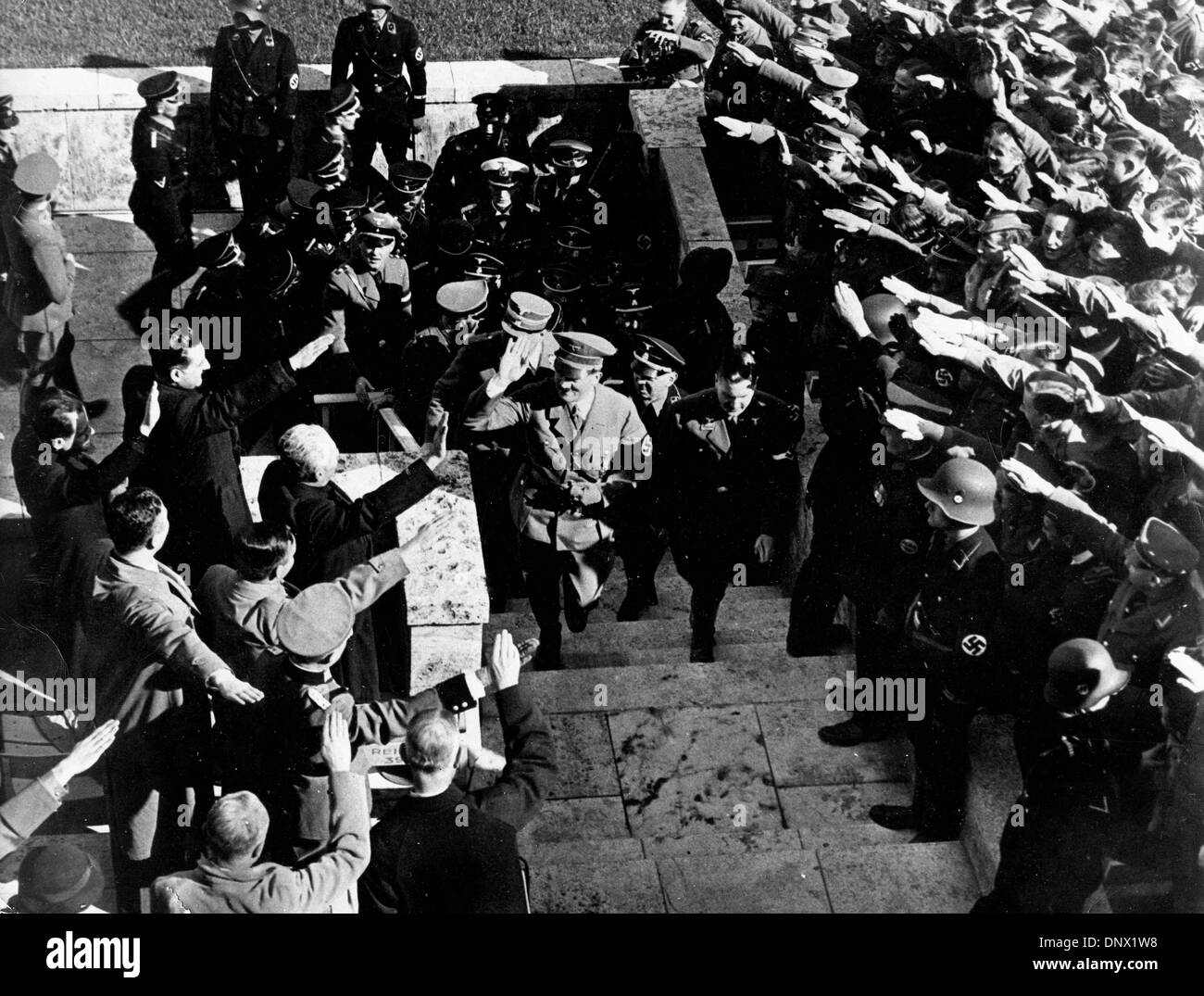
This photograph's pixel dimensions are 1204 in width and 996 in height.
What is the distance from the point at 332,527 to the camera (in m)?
14.7

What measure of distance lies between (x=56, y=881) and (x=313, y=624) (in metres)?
2.28

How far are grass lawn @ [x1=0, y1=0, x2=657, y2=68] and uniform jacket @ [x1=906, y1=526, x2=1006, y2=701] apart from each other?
757cm

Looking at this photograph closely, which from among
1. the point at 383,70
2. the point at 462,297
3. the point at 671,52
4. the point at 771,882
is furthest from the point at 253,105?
the point at 771,882

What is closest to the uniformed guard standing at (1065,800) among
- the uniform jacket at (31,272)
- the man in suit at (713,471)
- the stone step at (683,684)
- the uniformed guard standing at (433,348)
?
the stone step at (683,684)

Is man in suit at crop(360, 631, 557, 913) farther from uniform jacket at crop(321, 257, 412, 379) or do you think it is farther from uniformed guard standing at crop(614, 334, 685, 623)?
uniform jacket at crop(321, 257, 412, 379)

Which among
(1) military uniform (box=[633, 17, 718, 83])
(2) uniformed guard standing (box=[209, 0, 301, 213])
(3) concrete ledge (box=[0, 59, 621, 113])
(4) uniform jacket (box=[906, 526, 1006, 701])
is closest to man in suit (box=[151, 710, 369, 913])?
(4) uniform jacket (box=[906, 526, 1006, 701])

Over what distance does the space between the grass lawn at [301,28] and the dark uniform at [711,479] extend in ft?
18.1

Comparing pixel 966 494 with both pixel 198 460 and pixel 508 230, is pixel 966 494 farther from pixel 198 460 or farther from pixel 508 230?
pixel 198 460

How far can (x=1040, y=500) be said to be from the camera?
14539 millimetres

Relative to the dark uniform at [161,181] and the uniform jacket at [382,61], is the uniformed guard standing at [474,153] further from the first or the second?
the dark uniform at [161,181]

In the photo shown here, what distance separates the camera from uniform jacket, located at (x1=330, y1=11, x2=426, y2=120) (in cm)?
1844

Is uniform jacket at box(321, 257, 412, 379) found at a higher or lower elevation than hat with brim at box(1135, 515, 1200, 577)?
lower

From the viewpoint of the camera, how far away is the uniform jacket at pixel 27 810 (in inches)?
556

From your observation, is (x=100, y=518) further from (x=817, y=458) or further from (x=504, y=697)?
(x=817, y=458)
